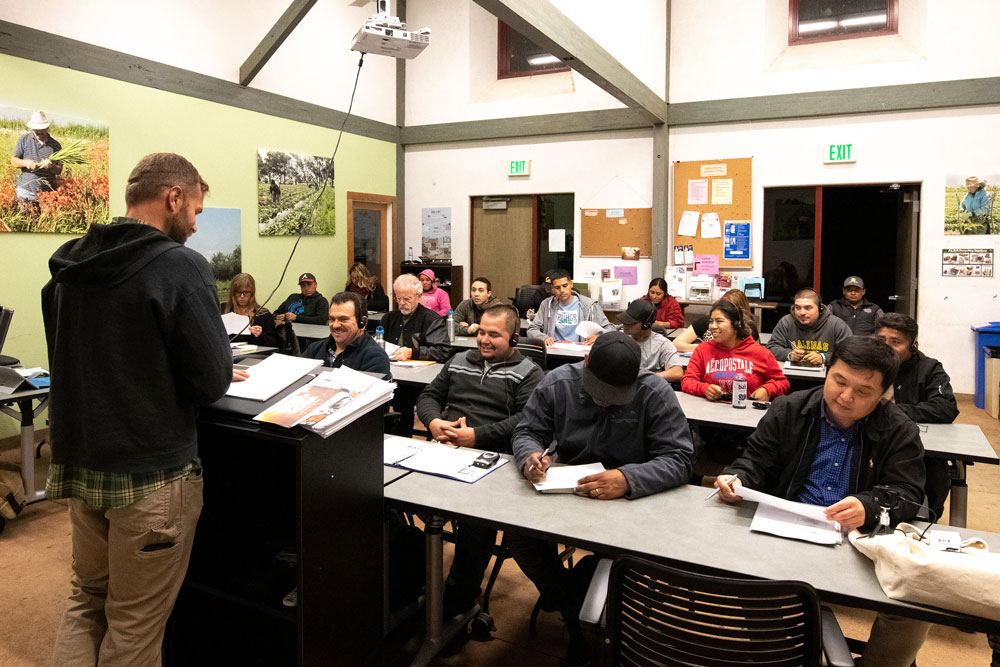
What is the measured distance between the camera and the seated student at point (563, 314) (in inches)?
253

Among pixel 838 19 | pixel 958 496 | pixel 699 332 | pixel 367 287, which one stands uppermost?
pixel 838 19

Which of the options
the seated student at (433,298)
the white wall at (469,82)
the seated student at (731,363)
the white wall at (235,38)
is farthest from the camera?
the white wall at (469,82)

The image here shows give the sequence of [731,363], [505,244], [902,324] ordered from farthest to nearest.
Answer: [505,244] → [731,363] → [902,324]

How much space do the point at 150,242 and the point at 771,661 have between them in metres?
1.80

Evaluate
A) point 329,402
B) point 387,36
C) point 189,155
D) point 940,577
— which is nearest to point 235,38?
point 189,155

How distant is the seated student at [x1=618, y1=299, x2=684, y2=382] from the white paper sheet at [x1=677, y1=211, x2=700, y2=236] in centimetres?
370

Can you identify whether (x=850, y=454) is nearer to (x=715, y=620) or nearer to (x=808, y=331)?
(x=715, y=620)

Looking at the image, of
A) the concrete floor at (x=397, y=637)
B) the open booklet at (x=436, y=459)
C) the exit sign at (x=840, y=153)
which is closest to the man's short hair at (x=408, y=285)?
the concrete floor at (x=397, y=637)

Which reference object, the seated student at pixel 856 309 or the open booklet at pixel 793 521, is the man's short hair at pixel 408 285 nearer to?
the open booklet at pixel 793 521

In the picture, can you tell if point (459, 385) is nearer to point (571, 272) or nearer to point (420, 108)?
point (571, 272)

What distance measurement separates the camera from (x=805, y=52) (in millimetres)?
7590

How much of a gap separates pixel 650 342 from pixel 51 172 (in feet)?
16.2

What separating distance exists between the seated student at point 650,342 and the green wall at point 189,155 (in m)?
4.54

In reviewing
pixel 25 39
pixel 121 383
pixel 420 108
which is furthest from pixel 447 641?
pixel 420 108
